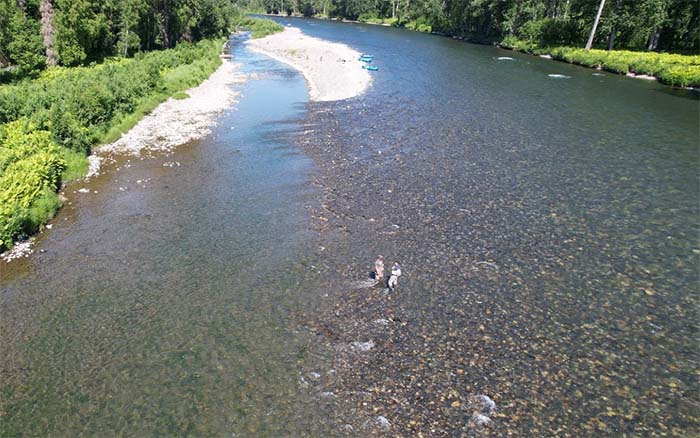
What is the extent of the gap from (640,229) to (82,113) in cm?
4021

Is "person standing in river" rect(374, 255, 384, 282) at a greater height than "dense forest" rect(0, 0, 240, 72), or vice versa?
"dense forest" rect(0, 0, 240, 72)

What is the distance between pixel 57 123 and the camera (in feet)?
108

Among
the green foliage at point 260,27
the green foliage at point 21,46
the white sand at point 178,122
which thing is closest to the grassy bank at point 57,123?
the white sand at point 178,122

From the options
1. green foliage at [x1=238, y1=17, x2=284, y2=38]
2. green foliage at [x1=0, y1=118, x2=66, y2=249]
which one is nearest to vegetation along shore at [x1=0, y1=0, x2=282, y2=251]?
green foliage at [x1=0, y1=118, x2=66, y2=249]

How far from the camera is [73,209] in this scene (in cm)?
2697

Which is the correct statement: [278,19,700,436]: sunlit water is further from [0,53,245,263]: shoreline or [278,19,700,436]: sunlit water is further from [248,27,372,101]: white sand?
[0,53,245,263]: shoreline

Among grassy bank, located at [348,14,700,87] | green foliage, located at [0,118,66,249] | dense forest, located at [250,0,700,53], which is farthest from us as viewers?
dense forest, located at [250,0,700,53]

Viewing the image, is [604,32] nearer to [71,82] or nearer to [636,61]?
[636,61]

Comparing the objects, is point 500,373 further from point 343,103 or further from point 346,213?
point 343,103

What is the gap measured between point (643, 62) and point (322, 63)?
4959cm

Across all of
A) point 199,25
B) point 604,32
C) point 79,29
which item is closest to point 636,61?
point 604,32

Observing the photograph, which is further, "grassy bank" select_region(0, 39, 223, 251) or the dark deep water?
"grassy bank" select_region(0, 39, 223, 251)

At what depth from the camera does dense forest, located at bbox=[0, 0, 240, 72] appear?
52438 mm

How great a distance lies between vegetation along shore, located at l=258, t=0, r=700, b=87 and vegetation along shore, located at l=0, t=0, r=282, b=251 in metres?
63.5
